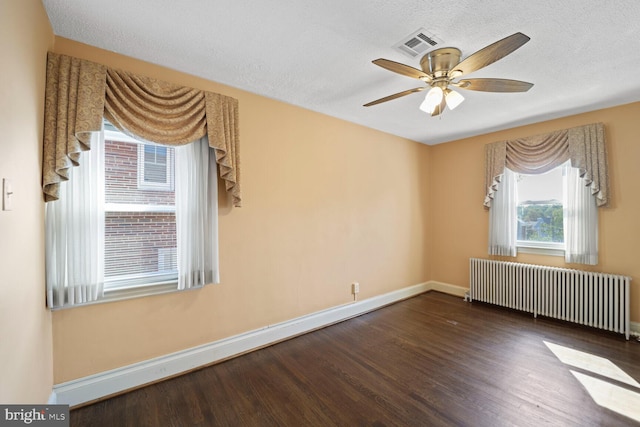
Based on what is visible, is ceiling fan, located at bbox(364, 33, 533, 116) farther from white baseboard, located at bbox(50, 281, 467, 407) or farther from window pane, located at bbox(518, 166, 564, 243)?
white baseboard, located at bbox(50, 281, 467, 407)

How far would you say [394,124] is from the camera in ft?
11.9

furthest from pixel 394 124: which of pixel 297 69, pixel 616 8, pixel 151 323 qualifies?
pixel 151 323

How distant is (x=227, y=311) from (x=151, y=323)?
61 centimetres

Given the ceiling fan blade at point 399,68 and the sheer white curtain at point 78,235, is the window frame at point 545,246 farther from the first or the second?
the sheer white curtain at point 78,235

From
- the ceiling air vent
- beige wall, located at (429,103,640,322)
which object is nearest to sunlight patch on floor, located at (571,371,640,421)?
beige wall, located at (429,103,640,322)

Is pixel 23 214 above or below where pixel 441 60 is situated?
below

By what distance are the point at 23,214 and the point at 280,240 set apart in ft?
6.21

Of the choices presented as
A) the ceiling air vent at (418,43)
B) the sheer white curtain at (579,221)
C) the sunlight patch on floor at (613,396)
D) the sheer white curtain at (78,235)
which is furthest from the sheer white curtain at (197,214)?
the sheer white curtain at (579,221)

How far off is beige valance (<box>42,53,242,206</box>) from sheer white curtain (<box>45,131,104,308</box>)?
0.46ft

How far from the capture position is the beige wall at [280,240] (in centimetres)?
197

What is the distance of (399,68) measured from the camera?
1.76 m

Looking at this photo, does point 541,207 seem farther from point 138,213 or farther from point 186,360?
point 138,213

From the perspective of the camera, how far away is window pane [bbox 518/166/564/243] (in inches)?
135

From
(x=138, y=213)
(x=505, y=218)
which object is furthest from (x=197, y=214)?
(x=505, y=218)
